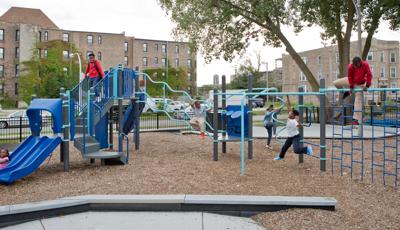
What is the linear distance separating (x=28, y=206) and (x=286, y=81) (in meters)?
74.4

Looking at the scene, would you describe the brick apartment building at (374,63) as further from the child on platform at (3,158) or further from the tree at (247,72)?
the child on platform at (3,158)

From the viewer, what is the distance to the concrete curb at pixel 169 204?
241 inches

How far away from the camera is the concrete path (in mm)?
5645

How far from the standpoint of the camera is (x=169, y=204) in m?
6.32

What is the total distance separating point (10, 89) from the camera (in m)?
61.4

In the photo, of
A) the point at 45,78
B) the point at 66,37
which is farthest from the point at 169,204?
the point at 66,37

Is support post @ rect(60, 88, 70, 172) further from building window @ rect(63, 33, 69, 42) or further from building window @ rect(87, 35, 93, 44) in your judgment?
building window @ rect(87, 35, 93, 44)

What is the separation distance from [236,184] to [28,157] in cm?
458

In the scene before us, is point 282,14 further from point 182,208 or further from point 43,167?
point 182,208

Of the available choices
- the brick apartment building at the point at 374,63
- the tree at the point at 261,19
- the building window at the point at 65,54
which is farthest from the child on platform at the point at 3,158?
the brick apartment building at the point at 374,63

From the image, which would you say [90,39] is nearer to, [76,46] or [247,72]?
[76,46]

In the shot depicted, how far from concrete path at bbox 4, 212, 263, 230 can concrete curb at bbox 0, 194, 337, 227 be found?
113mm

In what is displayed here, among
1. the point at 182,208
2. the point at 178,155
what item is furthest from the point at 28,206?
the point at 178,155

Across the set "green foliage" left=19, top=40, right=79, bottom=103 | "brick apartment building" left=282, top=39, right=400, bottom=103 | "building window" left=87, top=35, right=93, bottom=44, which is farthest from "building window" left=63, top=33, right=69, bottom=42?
"brick apartment building" left=282, top=39, right=400, bottom=103
